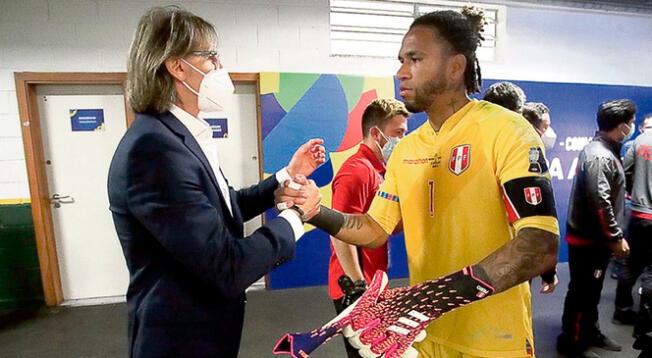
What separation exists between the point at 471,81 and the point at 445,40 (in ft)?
0.51

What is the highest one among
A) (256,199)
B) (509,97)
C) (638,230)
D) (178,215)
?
(509,97)

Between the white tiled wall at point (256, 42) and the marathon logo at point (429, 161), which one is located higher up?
the white tiled wall at point (256, 42)

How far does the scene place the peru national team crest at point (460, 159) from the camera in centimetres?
92

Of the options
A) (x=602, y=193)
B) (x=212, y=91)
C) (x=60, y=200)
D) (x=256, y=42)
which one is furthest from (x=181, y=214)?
(x=60, y=200)

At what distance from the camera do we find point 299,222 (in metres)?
1.03

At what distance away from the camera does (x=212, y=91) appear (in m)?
1.04

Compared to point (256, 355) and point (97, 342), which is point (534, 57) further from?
point (97, 342)

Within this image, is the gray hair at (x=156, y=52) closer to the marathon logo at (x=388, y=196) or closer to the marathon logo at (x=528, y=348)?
the marathon logo at (x=388, y=196)

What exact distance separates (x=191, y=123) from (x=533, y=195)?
903 millimetres

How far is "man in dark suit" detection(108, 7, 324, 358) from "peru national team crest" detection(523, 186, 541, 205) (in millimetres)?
594

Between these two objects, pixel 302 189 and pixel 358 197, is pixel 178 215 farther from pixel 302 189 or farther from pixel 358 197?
pixel 358 197

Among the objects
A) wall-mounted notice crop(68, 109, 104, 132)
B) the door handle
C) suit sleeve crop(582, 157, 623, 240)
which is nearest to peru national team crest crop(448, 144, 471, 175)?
suit sleeve crop(582, 157, 623, 240)

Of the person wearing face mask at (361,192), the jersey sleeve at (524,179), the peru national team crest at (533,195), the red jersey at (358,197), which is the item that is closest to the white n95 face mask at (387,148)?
the person wearing face mask at (361,192)

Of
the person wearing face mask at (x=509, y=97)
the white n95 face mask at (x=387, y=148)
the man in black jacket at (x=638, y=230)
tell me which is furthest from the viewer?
the man in black jacket at (x=638, y=230)
